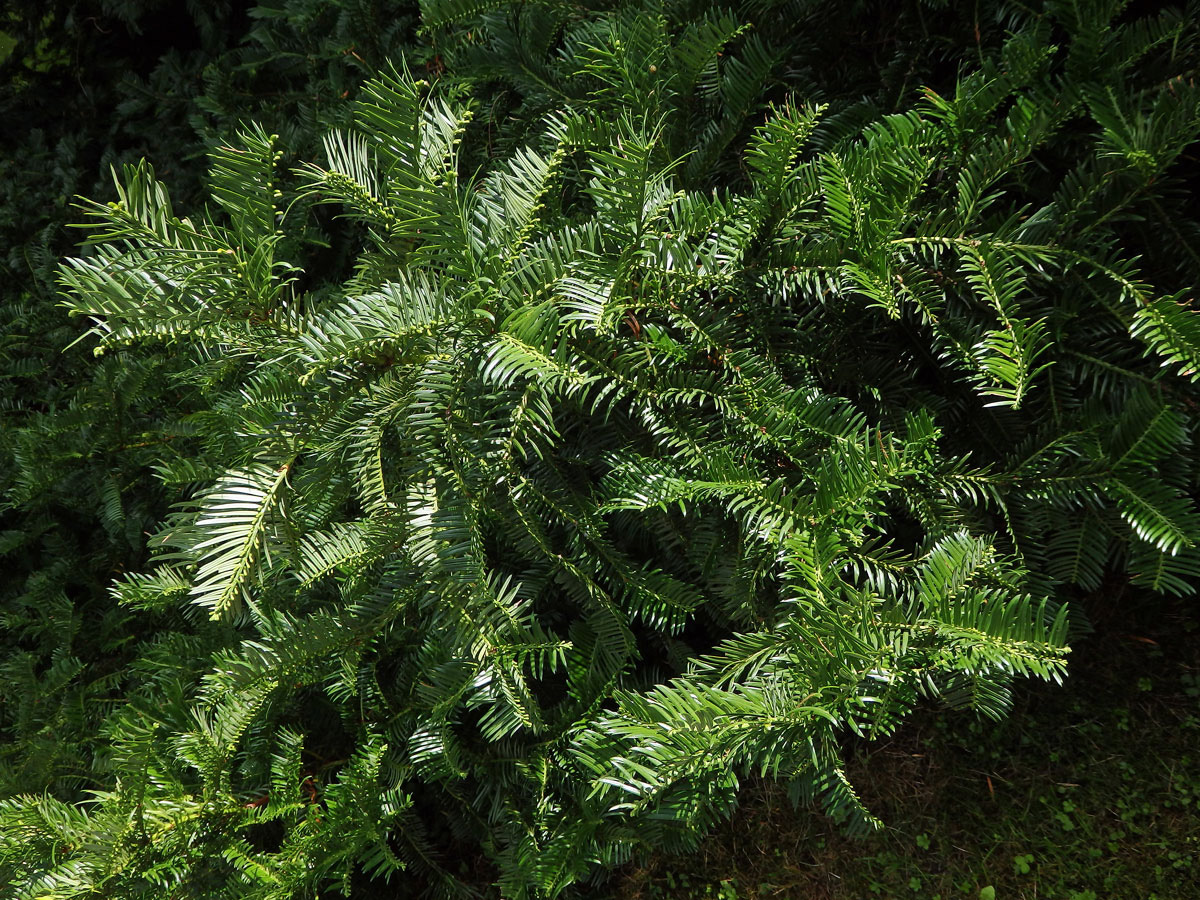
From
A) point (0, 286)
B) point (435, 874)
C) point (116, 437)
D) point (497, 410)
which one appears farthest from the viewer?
point (0, 286)

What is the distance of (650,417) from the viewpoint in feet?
3.41

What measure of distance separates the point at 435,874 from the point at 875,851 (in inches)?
33.5

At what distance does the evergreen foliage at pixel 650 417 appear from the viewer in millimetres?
842

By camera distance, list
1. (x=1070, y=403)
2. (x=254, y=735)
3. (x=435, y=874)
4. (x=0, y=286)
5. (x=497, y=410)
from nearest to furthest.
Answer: (x=497, y=410), (x=1070, y=403), (x=254, y=735), (x=435, y=874), (x=0, y=286)

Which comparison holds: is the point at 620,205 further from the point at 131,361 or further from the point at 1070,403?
the point at 131,361

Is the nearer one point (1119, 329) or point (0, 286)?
point (1119, 329)

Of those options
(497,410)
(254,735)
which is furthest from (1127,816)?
(254,735)

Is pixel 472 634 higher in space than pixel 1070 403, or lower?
lower

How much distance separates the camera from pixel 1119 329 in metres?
1.09

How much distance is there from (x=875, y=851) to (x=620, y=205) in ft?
4.15

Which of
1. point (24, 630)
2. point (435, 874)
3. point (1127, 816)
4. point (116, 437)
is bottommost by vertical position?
point (24, 630)

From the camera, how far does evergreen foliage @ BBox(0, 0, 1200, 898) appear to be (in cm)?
84

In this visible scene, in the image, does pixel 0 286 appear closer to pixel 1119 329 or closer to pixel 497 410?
pixel 497 410

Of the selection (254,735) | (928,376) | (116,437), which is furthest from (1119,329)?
(116,437)
